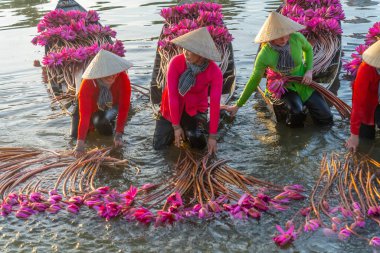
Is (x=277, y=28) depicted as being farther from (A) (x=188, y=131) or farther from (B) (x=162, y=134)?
(B) (x=162, y=134)

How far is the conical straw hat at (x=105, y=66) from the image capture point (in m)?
4.43

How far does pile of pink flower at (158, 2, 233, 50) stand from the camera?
636 centimetres

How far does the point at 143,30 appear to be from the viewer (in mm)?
10492

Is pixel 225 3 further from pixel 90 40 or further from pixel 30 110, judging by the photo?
pixel 30 110

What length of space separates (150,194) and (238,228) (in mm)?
846

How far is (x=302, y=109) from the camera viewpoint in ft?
17.6

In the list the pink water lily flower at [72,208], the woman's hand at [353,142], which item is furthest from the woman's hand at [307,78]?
the pink water lily flower at [72,208]

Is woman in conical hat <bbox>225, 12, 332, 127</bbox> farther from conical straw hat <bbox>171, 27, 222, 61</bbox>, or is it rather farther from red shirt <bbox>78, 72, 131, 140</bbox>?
red shirt <bbox>78, 72, 131, 140</bbox>

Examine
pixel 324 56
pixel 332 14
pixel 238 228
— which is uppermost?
pixel 332 14

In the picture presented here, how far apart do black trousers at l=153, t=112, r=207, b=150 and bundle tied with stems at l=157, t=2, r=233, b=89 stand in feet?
3.29

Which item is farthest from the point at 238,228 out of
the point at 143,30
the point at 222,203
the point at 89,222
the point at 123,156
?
the point at 143,30

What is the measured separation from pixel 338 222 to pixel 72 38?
4.77 metres

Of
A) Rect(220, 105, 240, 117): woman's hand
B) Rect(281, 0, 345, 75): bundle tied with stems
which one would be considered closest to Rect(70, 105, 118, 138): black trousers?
Rect(220, 105, 240, 117): woman's hand

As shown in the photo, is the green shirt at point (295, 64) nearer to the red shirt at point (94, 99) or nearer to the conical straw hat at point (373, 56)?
the conical straw hat at point (373, 56)
